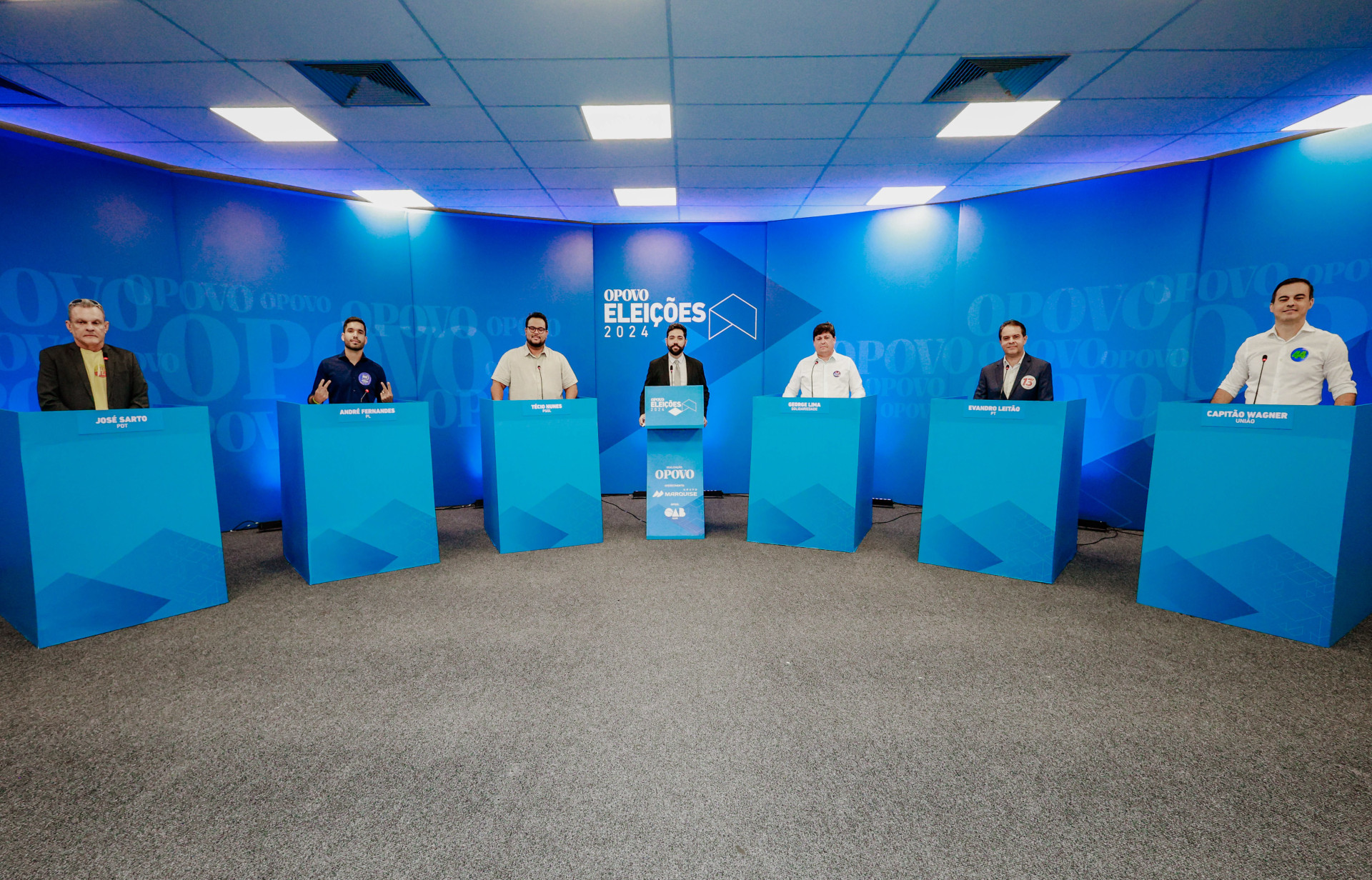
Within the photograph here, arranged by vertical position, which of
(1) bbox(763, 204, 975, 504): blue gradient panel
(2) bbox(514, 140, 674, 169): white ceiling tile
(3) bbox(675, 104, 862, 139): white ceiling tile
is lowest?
(1) bbox(763, 204, 975, 504): blue gradient panel

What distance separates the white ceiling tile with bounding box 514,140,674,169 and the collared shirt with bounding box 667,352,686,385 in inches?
63.2

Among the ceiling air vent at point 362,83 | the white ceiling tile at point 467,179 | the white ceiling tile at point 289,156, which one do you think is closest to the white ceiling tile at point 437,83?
the ceiling air vent at point 362,83

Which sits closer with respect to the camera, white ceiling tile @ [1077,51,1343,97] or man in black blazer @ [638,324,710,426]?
white ceiling tile @ [1077,51,1343,97]

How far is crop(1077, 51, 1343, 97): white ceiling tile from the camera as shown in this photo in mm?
2961

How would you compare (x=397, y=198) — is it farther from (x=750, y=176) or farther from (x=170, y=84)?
(x=750, y=176)

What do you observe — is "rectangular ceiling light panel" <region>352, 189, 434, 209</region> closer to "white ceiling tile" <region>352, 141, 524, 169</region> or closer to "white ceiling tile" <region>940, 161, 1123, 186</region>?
"white ceiling tile" <region>352, 141, 524, 169</region>

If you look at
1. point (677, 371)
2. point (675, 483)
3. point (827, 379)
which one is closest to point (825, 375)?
point (827, 379)

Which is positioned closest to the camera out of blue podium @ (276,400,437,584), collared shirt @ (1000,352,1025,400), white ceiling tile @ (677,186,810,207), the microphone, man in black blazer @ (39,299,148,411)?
man in black blazer @ (39,299,148,411)

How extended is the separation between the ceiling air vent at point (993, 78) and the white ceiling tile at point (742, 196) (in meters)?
1.78

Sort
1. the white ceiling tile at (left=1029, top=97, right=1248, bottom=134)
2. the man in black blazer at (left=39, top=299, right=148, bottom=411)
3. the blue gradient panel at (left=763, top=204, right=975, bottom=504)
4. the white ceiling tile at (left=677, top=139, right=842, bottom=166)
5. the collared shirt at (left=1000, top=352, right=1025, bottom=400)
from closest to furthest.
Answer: the man in black blazer at (left=39, top=299, right=148, bottom=411) → the white ceiling tile at (left=1029, top=97, right=1248, bottom=134) → the collared shirt at (left=1000, top=352, right=1025, bottom=400) → the white ceiling tile at (left=677, top=139, right=842, bottom=166) → the blue gradient panel at (left=763, top=204, right=975, bottom=504)

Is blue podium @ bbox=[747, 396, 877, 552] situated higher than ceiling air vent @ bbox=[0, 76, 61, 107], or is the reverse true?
ceiling air vent @ bbox=[0, 76, 61, 107]

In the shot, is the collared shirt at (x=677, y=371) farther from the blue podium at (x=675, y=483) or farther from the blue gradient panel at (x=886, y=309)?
the blue gradient panel at (x=886, y=309)

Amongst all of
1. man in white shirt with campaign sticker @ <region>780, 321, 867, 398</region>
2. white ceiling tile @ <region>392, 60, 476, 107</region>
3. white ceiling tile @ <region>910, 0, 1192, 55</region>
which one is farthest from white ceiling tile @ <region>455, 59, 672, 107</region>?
man in white shirt with campaign sticker @ <region>780, 321, 867, 398</region>

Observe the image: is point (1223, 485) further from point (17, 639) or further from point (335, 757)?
point (17, 639)
